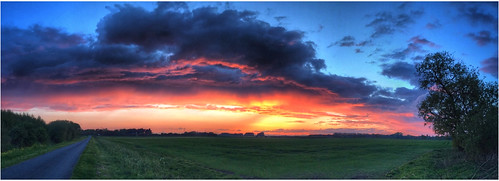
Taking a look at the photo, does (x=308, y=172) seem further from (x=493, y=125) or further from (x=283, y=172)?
(x=493, y=125)

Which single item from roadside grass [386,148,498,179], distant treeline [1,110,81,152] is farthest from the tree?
distant treeline [1,110,81,152]

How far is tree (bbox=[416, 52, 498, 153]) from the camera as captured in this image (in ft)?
89.1

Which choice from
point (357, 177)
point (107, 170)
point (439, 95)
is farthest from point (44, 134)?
point (439, 95)

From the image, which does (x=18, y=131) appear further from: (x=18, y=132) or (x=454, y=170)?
(x=454, y=170)

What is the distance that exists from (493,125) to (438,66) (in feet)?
39.1

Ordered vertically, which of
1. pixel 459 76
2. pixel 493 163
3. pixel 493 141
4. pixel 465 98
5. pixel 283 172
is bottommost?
pixel 283 172

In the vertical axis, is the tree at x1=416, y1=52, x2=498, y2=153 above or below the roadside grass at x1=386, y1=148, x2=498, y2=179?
above

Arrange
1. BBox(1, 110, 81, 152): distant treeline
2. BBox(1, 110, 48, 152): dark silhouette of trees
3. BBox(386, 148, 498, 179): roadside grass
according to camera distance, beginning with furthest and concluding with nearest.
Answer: BBox(1, 110, 48, 152): dark silhouette of trees < BBox(1, 110, 81, 152): distant treeline < BBox(386, 148, 498, 179): roadside grass

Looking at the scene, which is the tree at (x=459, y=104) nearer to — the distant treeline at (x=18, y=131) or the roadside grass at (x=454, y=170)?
the roadside grass at (x=454, y=170)

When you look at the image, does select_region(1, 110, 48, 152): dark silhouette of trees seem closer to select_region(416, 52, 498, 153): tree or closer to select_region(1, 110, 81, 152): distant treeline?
select_region(1, 110, 81, 152): distant treeline

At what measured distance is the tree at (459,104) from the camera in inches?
1069

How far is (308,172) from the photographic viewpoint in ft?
131

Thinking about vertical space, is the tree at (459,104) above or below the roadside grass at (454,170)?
above

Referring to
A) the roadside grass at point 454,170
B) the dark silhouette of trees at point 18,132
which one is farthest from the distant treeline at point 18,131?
the roadside grass at point 454,170
